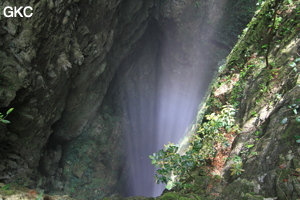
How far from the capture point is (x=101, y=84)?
10000mm

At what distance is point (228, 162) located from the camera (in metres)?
3.91

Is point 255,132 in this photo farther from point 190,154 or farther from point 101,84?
point 101,84

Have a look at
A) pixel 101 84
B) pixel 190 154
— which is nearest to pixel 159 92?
pixel 101 84

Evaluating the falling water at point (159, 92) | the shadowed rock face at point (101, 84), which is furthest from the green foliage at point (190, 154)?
the falling water at point (159, 92)

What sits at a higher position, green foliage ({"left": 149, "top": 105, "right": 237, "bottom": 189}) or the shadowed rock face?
the shadowed rock face

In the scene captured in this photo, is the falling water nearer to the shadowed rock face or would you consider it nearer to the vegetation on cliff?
the shadowed rock face

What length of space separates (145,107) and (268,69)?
1318 centimetres

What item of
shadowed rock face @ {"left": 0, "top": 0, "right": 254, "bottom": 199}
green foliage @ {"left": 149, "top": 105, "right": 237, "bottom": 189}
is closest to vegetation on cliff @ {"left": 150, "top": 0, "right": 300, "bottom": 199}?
green foliage @ {"left": 149, "top": 105, "right": 237, "bottom": 189}

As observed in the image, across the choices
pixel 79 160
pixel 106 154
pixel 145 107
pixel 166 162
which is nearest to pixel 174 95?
pixel 145 107

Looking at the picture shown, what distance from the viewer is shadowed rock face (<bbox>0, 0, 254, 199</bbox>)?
5.32 meters

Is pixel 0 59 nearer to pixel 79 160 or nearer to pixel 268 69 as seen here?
pixel 268 69

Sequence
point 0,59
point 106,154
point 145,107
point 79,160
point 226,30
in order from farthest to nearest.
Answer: point 145,107, point 226,30, point 106,154, point 79,160, point 0,59

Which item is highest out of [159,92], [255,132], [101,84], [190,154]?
[159,92]

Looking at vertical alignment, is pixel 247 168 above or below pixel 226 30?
below
